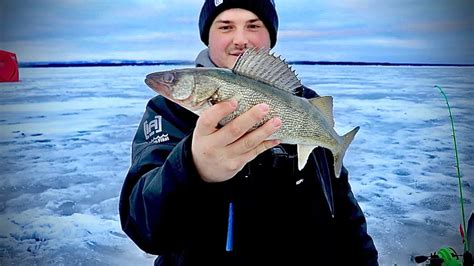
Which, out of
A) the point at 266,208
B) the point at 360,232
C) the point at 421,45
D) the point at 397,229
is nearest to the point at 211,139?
the point at 266,208

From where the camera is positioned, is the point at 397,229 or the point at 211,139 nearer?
the point at 211,139

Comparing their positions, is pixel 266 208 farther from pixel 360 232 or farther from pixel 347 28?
pixel 347 28

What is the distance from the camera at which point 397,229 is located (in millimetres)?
2332

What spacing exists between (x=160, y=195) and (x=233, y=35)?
0.50 metres

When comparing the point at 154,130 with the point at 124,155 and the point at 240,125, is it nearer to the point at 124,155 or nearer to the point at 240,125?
the point at 240,125

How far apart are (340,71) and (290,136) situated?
163cm

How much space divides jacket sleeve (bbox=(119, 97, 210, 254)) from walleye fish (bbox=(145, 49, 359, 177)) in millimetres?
86

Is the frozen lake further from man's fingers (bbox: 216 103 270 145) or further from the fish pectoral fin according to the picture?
man's fingers (bbox: 216 103 270 145)

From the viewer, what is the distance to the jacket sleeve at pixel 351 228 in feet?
4.10

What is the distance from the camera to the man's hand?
79 cm

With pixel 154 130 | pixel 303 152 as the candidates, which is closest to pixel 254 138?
pixel 303 152

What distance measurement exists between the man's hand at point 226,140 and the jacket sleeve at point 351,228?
0.46m

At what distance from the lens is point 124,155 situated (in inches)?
91.7

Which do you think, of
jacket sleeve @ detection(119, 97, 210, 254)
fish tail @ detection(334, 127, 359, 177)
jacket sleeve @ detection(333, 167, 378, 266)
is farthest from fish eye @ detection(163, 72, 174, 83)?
jacket sleeve @ detection(333, 167, 378, 266)
